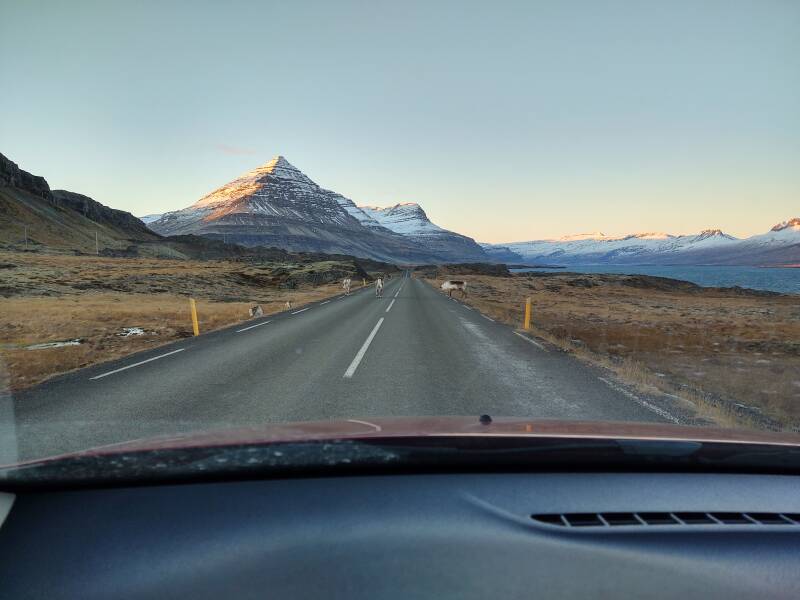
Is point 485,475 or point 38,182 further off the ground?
point 38,182

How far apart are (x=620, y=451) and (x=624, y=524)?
0.53 m

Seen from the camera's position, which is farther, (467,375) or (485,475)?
(467,375)

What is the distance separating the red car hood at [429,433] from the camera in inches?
89.4

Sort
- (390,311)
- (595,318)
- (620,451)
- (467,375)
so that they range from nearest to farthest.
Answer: (620,451)
(467,375)
(390,311)
(595,318)

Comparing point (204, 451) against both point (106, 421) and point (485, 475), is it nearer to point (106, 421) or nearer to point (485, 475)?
point (485, 475)

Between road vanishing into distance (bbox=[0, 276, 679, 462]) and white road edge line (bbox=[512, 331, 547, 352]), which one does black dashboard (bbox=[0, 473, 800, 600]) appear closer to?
road vanishing into distance (bbox=[0, 276, 679, 462])

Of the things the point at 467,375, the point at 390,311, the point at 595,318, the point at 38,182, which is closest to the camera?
the point at 467,375

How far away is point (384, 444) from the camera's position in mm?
2219

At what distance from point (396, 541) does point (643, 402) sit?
249 inches

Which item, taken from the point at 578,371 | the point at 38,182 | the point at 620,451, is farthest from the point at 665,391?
the point at 38,182

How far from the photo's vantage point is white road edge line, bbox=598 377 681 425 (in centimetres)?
612

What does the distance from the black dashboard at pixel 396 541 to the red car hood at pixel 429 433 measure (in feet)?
1.00

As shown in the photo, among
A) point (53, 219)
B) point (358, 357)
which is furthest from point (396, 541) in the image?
point (53, 219)

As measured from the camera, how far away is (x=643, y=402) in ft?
22.7
